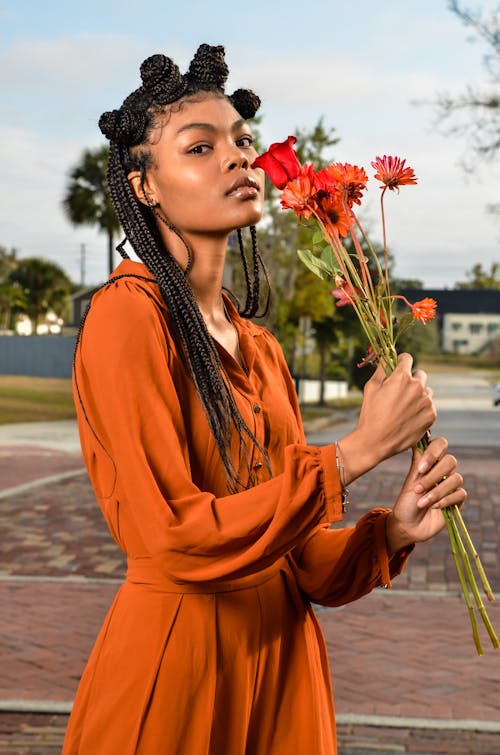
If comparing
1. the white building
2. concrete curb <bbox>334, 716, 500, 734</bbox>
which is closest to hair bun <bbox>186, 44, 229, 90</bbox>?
concrete curb <bbox>334, 716, 500, 734</bbox>

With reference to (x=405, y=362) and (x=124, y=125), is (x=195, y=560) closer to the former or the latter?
(x=405, y=362)

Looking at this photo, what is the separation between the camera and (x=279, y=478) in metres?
1.75

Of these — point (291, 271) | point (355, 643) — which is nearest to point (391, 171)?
point (355, 643)

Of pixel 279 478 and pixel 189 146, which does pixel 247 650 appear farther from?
pixel 189 146

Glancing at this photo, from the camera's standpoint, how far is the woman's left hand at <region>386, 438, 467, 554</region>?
180 centimetres

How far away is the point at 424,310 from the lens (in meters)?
1.99

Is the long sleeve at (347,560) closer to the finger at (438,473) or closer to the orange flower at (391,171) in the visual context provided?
the finger at (438,473)

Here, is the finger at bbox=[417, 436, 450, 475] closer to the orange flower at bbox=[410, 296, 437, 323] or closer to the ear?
the orange flower at bbox=[410, 296, 437, 323]

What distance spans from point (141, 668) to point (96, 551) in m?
8.01

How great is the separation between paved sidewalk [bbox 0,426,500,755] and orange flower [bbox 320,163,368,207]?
11.7 ft

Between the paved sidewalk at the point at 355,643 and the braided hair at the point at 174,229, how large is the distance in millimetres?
3378

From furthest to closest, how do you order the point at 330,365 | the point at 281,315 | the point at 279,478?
the point at 330,365 → the point at 281,315 → the point at 279,478

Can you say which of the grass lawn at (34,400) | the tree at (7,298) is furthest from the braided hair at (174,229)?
the tree at (7,298)

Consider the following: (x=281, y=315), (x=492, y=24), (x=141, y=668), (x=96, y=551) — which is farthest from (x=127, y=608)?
(x=492, y=24)
